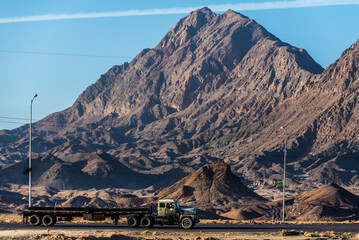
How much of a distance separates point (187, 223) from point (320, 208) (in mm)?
71646

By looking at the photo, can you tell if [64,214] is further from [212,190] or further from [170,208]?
[212,190]

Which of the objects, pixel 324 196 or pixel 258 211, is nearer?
pixel 258 211

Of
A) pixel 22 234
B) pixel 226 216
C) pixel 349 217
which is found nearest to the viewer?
pixel 22 234

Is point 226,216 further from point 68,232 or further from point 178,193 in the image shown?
point 68,232

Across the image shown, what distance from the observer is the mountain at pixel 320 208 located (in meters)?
116

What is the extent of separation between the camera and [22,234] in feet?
142

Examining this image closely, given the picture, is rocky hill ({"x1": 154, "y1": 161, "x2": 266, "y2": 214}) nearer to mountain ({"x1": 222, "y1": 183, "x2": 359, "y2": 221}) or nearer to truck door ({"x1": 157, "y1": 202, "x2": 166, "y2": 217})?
mountain ({"x1": 222, "y1": 183, "x2": 359, "y2": 221})

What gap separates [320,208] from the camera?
119312 millimetres

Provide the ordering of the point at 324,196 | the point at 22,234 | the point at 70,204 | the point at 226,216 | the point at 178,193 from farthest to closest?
the point at 70,204, the point at 178,193, the point at 324,196, the point at 226,216, the point at 22,234

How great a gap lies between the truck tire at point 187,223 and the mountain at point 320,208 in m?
63.0

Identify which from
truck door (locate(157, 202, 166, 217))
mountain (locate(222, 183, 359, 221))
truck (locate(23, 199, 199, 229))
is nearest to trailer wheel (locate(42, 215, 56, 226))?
truck (locate(23, 199, 199, 229))

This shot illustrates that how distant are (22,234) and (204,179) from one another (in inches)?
4888

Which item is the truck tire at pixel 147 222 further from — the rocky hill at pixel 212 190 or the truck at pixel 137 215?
the rocky hill at pixel 212 190

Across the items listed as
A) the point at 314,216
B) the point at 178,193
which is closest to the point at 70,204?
the point at 178,193
